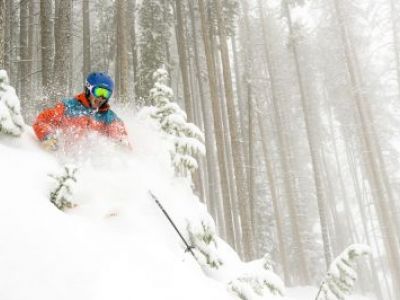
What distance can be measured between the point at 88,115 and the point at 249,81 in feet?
42.2

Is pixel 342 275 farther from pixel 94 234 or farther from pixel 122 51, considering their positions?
pixel 122 51

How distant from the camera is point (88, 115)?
5.68 m

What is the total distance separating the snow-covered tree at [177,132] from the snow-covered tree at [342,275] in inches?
80.5

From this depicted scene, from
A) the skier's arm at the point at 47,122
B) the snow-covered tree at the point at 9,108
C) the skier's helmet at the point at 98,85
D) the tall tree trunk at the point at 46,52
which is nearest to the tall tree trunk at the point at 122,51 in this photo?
the tall tree trunk at the point at 46,52

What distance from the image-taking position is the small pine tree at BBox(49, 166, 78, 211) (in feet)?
11.9

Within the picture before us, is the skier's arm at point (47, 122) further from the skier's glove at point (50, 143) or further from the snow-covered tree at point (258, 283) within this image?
the snow-covered tree at point (258, 283)

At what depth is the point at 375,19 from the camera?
946 inches

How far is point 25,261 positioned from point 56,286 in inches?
9.6

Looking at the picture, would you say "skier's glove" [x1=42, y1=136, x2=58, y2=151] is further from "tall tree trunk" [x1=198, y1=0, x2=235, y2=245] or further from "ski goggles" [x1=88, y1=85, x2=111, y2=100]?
"tall tree trunk" [x1=198, y1=0, x2=235, y2=245]

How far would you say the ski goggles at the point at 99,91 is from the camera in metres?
5.58

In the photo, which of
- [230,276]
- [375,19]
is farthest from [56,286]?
[375,19]

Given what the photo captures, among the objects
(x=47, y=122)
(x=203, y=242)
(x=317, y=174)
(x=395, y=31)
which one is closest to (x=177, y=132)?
(x=47, y=122)

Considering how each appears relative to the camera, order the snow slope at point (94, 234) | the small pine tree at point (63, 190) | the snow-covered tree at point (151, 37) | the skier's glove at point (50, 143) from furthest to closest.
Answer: the snow-covered tree at point (151, 37) < the skier's glove at point (50, 143) < the small pine tree at point (63, 190) < the snow slope at point (94, 234)

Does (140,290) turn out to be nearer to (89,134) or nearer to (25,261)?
(25,261)
